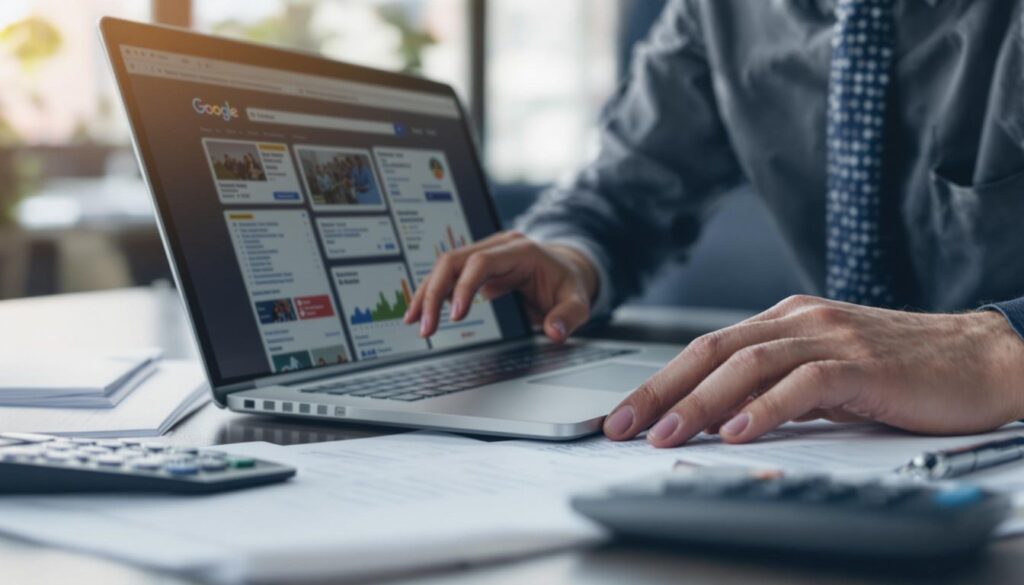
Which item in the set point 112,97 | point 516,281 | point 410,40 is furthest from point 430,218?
point 410,40

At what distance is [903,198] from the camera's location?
1.23m

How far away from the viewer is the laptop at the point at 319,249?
0.76 m

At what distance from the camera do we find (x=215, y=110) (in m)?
0.87

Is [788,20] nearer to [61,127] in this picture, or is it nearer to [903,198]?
[903,198]

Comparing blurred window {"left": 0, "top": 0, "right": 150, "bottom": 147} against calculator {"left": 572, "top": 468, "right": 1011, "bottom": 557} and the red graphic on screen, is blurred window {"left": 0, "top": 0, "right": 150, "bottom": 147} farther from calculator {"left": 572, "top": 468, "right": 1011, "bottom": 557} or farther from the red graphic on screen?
calculator {"left": 572, "top": 468, "right": 1011, "bottom": 557}

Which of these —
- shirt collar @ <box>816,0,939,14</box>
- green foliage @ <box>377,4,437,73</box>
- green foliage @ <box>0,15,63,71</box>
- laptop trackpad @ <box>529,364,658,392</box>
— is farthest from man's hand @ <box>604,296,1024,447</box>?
green foliage @ <box>377,4,437,73</box>

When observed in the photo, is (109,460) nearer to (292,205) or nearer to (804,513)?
(804,513)

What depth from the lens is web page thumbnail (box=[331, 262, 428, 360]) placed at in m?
0.92

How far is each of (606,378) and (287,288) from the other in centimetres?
26

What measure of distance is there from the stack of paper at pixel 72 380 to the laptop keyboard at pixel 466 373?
0.14 metres

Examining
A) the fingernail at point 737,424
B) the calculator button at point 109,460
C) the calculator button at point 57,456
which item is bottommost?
the fingernail at point 737,424

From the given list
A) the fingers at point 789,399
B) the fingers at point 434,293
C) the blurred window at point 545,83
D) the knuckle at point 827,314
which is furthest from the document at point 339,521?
the blurred window at point 545,83

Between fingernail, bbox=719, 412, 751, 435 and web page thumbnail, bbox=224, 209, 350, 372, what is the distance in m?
Answer: 0.36

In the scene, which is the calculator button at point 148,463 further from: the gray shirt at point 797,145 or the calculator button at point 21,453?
the gray shirt at point 797,145
